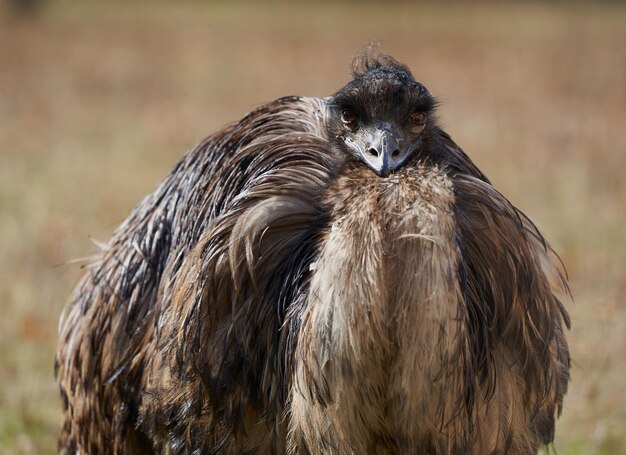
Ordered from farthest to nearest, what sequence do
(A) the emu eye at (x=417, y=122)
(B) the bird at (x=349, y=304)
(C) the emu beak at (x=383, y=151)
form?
1. (A) the emu eye at (x=417, y=122)
2. (C) the emu beak at (x=383, y=151)
3. (B) the bird at (x=349, y=304)

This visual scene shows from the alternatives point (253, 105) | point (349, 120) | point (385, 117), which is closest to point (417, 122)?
point (385, 117)

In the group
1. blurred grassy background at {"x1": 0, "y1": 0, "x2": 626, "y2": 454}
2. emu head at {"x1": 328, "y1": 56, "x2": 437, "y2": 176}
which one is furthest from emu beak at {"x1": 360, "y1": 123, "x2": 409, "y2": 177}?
blurred grassy background at {"x1": 0, "y1": 0, "x2": 626, "y2": 454}

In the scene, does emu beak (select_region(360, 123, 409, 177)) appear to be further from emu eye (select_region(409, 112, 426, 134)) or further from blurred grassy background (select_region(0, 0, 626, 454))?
blurred grassy background (select_region(0, 0, 626, 454))

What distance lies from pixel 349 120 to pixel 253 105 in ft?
9.46

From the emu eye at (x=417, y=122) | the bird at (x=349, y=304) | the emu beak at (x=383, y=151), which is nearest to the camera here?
the bird at (x=349, y=304)

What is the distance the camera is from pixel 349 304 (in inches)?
120

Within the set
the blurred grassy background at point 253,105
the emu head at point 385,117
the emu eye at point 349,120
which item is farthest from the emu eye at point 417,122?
the blurred grassy background at point 253,105

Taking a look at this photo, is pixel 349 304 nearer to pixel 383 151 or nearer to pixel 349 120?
pixel 383 151

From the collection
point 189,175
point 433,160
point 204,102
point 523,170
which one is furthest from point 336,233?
point 204,102

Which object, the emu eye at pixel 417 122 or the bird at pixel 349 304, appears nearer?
the bird at pixel 349 304

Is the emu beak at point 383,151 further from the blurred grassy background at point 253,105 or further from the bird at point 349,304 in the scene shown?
the blurred grassy background at point 253,105

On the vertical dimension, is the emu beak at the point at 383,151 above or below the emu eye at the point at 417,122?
below

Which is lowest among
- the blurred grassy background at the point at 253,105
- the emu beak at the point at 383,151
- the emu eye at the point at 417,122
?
the blurred grassy background at the point at 253,105

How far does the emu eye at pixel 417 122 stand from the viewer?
341 centimetres
